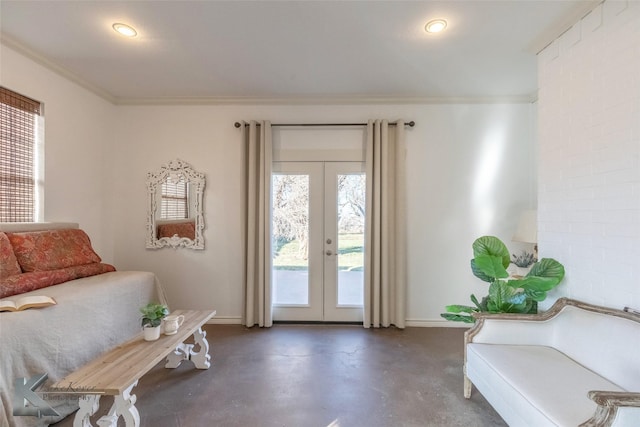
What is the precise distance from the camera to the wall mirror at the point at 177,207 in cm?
359

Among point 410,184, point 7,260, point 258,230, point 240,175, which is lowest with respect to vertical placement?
point 7,260

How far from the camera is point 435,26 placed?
220 centimetres

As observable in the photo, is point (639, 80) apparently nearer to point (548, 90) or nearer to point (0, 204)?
point (548, 90)

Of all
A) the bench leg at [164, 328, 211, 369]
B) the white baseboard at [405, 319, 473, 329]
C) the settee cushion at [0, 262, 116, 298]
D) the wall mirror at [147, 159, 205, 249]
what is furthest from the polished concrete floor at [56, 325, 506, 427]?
the wall mirror at [147, 159, 205, 249]

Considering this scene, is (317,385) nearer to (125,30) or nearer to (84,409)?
(84,409)

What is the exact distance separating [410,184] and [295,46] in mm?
2065

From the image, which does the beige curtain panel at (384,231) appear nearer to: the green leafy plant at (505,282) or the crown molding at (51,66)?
the green leafy plant at (505,282)

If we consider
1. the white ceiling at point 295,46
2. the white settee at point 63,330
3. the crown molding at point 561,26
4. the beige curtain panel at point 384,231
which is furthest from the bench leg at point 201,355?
the crown molding at point 561,26

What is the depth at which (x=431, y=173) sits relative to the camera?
3.53 m

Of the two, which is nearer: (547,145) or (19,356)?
(19,356)

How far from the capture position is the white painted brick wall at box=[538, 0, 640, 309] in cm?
169

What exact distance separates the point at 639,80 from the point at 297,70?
254 centimetres

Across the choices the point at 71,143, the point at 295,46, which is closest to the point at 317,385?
the point at 295,46

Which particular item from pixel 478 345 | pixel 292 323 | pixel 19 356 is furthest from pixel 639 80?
pixel 19 356
